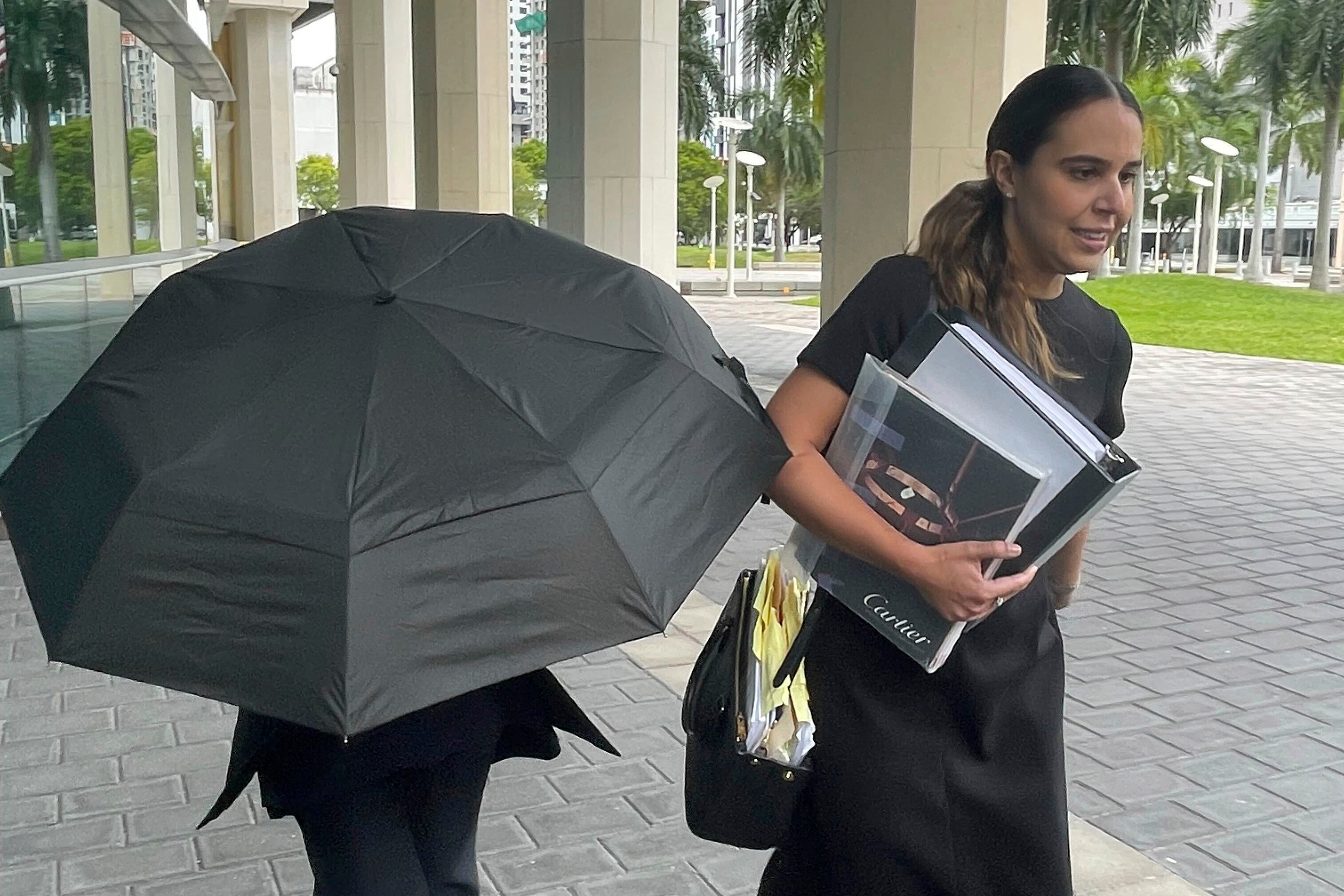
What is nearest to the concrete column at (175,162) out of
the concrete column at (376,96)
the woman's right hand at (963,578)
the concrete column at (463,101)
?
the concrete column at (376,96)

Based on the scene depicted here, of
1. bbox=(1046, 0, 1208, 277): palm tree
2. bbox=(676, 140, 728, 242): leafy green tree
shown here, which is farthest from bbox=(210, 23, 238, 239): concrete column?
bbox=(676, 140, 728, 242): leafy green tree

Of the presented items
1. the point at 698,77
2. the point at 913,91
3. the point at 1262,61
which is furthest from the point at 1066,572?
the point at 698,77

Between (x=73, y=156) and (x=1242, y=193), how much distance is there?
76.7 metres

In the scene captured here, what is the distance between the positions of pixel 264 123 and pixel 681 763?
36681mm

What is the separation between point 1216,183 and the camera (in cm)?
4697

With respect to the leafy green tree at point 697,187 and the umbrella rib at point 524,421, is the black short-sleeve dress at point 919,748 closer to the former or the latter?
the umbrella rib at point 524,421

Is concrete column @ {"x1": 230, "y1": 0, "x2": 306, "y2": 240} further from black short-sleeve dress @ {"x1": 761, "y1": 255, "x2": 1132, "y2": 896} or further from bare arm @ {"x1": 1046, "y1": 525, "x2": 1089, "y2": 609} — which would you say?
black short-sleeve dress @ {"x1": 761, "y1": 255, "x2": 1132, "y2": 896}

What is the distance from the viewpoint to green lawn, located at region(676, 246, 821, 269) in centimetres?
Answer: 6225

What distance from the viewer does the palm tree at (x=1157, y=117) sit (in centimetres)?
3625

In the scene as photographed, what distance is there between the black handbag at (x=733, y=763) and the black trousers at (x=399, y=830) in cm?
34

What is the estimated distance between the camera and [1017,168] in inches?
80.4

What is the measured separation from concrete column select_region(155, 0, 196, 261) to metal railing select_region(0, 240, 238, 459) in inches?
189

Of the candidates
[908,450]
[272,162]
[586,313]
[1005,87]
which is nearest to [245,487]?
[586,313]

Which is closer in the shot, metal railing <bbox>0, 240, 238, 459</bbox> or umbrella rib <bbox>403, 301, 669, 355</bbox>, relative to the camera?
umbrella rib <bbox>403, 301, 669, 355</bbox>
